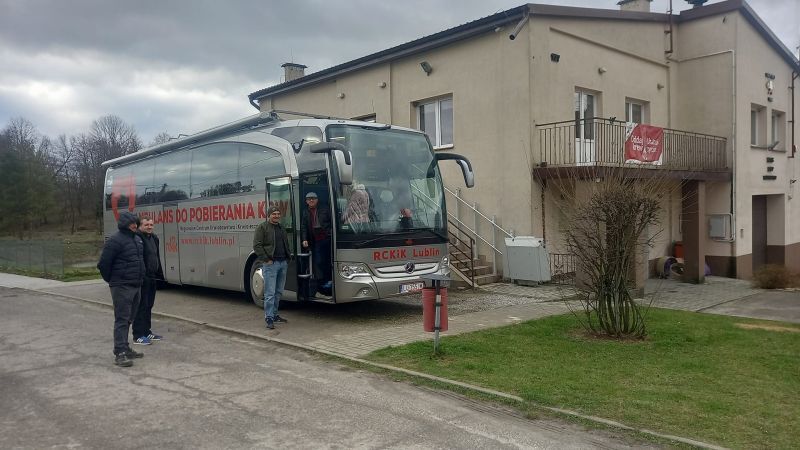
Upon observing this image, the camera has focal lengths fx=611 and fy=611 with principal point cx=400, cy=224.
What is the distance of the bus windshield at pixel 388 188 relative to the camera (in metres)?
9.82

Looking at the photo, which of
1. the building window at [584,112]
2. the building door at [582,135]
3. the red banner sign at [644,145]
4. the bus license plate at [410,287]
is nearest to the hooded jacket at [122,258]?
the bus license plate at [410,287]

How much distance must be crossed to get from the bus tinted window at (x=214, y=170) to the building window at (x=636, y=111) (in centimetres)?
1145

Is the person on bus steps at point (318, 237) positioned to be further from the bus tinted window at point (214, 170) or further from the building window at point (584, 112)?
the building window at point (584, 112)

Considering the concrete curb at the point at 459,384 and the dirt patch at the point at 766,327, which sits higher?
the concrete curb at the point at 459,384

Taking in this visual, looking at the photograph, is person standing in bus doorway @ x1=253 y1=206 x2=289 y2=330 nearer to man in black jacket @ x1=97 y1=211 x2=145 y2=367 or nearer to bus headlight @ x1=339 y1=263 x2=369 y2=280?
bus headlight @ x1=339 y1=263 x2=369 y2=280

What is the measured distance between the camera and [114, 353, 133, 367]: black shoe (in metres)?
7.42

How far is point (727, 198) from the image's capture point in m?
18.1

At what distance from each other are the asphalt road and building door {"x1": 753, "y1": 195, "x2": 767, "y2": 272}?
18.3m

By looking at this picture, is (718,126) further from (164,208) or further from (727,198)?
(164,208)

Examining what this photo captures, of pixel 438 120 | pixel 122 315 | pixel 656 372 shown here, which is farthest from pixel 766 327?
pixel 438 120

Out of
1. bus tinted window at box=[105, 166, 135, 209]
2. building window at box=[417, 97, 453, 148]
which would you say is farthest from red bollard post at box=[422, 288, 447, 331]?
bus tinted window at box=[105, 166, 135, 209]

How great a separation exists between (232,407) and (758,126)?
67.2 ft

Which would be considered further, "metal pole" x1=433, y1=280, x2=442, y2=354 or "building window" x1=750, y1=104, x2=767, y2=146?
"building window" x1=750, y1=104, x2=767, y2=146

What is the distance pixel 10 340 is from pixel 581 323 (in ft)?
28.6
